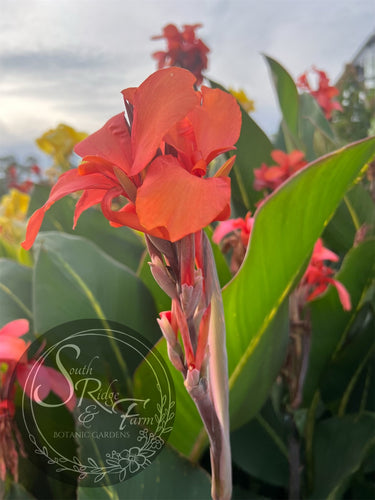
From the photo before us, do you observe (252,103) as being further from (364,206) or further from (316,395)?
(316,395)

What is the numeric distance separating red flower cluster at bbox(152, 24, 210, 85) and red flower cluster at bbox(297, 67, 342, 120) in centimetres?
16

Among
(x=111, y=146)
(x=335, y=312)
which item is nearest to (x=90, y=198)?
(x=111, y=146)

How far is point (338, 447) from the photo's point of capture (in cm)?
37

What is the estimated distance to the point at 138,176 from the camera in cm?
→ 16

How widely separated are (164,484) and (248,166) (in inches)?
9.1

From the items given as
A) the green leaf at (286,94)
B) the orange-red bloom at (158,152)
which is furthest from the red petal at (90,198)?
the green leaf at (286,94)

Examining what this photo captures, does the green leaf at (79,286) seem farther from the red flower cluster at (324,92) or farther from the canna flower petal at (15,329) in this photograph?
the red flower cluster at (324,92)

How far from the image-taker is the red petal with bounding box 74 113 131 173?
0.53 ft

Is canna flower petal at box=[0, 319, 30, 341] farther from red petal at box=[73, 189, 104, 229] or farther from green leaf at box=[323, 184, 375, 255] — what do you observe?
green leaf at box=[323, 184, 375, 255]

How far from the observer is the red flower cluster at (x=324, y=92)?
1.48 ft

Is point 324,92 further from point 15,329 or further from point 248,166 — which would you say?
point 15,329

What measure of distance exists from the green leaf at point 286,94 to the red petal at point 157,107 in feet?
0.65

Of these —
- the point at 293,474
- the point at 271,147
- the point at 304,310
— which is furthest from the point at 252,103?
the point at 293,474

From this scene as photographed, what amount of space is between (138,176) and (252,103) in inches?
11.8
